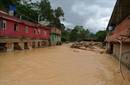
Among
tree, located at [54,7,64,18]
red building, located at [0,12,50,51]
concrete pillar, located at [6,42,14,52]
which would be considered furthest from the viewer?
tree, located at [54,7,64,18]

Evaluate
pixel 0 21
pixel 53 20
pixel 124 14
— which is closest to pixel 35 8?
pixel 53 20

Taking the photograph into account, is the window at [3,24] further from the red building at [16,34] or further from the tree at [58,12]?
the tree at [58,12]

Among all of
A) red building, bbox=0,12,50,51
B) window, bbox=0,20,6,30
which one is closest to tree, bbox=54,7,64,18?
red building, bbox=0,12,50,51

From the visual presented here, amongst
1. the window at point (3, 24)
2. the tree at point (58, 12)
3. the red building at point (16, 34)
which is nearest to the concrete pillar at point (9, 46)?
the red building at point (16, 34)

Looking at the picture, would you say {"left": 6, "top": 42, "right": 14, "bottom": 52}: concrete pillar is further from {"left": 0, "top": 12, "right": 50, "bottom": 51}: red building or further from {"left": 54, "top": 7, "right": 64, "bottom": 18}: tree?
{"left": 54, "top": 7, "right": 64, "bottom": 18}: tree

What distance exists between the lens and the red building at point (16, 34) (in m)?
23.2

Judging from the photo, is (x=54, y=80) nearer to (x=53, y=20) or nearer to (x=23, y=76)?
(x=23, y=76)

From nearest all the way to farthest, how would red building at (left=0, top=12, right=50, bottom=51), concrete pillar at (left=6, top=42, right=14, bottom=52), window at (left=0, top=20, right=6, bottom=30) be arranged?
window at (left=0, top=20, right=6, bottom=30), red building at (left=0, top=12, right=50, bottom=51), concrete pillar at (left=6, top=42, right=14, bottom=52)

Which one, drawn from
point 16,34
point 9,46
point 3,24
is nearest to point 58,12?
point 16,34

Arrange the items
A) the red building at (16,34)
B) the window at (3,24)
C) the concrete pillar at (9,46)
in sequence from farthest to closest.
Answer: the concrete pillar at (9,46), the red building at (16,34), the window at (3,24)

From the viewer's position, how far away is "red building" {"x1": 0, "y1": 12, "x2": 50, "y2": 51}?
76.0 feet

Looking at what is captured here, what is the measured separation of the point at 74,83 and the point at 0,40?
1405 centimetres

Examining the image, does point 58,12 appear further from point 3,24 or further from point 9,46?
point 3,24

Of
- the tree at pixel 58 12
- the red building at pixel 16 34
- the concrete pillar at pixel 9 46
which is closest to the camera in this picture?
the red building at pixel 16 34
